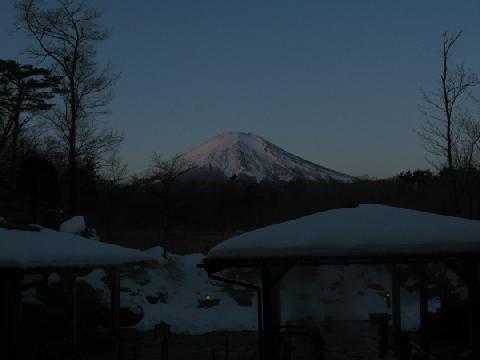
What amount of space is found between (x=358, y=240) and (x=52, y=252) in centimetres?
564

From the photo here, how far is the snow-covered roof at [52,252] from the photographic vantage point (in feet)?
32.0

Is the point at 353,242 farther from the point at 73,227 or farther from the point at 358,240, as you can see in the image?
the point at 73,227

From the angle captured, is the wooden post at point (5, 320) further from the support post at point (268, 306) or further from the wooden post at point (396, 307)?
the wooden post at point (396, 307)

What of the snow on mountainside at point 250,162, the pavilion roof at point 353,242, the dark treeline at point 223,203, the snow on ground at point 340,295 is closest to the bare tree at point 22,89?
the dark treeline at point 223,203

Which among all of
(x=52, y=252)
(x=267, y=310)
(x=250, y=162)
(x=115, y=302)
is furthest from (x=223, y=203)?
(x=250, y=162)

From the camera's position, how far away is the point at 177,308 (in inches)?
798

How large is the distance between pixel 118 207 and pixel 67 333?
69.3 ft

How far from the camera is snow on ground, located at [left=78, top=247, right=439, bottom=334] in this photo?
1798 cm

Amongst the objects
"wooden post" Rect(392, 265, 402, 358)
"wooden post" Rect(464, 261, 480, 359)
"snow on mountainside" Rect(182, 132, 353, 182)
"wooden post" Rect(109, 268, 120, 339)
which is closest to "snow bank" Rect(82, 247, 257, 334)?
"wooden post" Rect(109, 268, 120, 339)

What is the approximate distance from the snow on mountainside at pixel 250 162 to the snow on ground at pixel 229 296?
47.2 m

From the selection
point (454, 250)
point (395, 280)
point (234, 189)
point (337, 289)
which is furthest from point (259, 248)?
point (234, 189)

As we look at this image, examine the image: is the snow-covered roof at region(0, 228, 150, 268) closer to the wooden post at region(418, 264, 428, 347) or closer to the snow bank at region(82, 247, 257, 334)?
the snow bank at region(82, 247, 257, 334)

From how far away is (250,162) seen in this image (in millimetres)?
85812

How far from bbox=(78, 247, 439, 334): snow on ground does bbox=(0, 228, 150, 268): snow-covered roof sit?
4.77 meters
